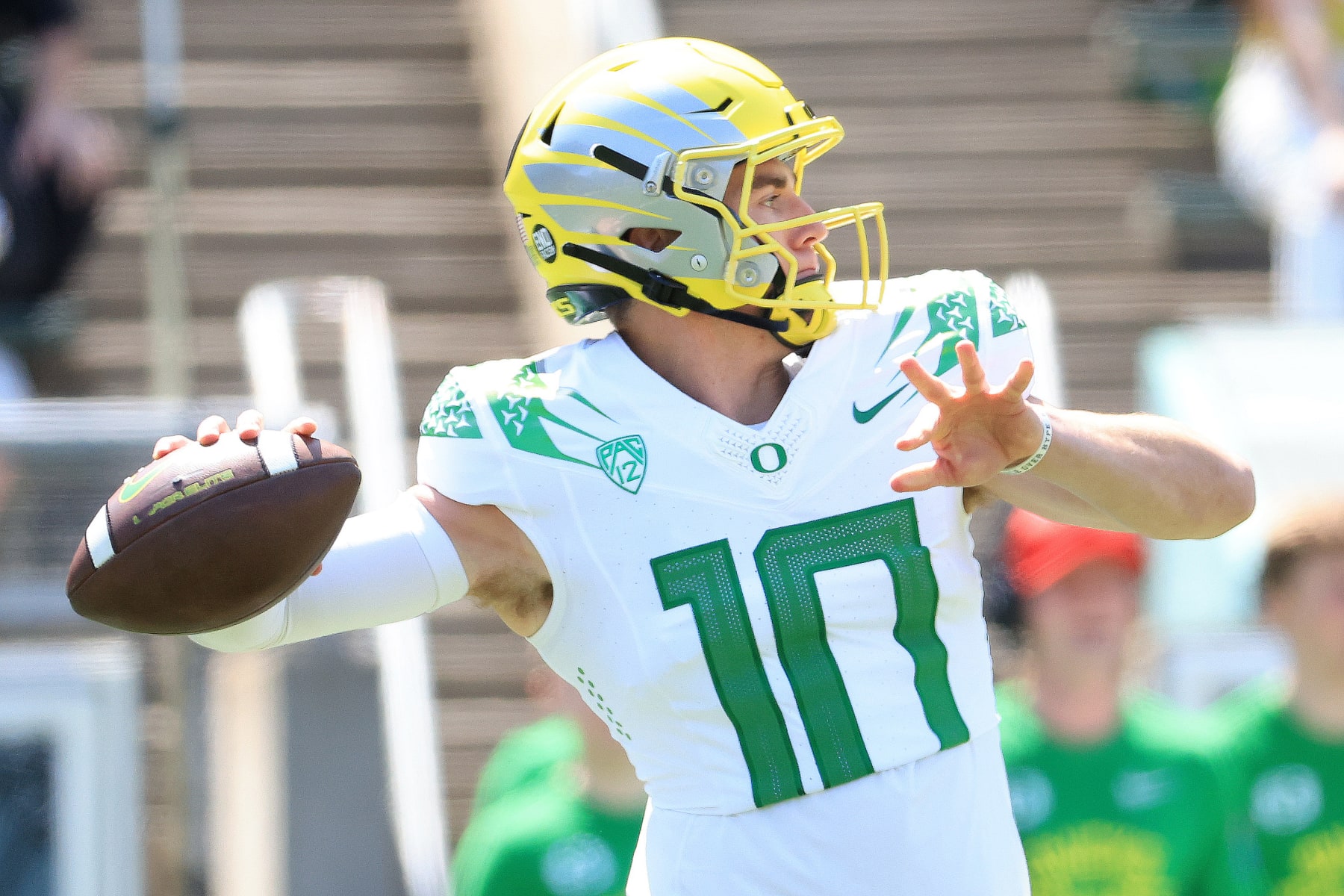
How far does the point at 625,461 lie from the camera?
2.43 m

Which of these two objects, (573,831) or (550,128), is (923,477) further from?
(573,831)

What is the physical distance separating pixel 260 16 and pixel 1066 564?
14.8ft

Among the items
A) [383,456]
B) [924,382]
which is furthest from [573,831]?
[924,382]

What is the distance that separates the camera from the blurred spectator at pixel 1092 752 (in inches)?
155

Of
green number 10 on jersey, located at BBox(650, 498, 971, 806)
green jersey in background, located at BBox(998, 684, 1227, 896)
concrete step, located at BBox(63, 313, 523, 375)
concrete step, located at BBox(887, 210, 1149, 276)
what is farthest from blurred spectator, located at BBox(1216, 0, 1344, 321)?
green number 10 on jersey, located at BBox(650, 498, 971, 806)

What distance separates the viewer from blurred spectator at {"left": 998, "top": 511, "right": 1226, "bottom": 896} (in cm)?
395

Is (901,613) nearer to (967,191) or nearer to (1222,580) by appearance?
(1222,580)

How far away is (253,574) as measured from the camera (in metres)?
2.29

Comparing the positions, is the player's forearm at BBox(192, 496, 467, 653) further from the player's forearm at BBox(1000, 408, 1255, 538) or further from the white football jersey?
the player's forearm at BBox(1000, 408, 1255, 538)

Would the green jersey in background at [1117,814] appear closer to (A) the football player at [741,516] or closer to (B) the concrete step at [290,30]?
(A) the football player at [741,516]

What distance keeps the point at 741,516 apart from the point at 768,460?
84mm

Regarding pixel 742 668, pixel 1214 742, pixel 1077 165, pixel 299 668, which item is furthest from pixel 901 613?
pixel 1077 165

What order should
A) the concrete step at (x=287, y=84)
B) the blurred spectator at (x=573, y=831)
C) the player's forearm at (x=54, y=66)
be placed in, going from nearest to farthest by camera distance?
the blurred spectator at (x=573, y=831) → the player's forearm at (x=54, y=66) → the concrete step at (x=287, y=84)

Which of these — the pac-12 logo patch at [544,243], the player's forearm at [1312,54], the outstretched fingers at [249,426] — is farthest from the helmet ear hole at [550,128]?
the player's forearm at [1312,54]
